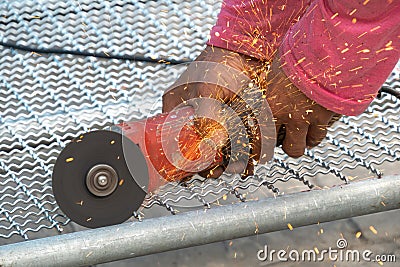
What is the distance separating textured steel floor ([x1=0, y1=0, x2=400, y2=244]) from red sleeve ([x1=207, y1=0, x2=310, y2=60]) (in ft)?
1.27

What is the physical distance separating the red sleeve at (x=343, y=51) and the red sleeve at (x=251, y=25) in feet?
0.62

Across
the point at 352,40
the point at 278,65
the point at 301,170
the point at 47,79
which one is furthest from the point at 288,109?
the point at 47,79

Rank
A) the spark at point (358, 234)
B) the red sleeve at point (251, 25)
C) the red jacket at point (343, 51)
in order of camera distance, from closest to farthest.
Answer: the red jacket at point (343, 51) < the red sleeve at point (251, 25) < the spark at point (358, 234)

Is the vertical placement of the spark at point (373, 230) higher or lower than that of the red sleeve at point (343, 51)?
lower

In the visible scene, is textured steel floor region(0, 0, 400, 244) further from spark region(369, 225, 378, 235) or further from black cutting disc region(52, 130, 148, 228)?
black cutting disc region(52, 130, 148, 228)

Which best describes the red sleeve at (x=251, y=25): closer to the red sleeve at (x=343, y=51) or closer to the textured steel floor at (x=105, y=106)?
the red sleeve at (x=343, y=51)

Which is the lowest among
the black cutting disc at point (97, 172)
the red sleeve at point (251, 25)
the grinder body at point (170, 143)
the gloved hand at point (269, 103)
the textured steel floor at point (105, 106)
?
the textured steel floor at point (105, 106)

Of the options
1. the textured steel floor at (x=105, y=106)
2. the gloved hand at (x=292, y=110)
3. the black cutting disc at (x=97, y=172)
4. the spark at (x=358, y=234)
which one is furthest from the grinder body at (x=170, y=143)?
the spark at (x=358, y=234)

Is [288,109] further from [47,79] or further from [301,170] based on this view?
[47,79]

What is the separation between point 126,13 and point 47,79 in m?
0.39

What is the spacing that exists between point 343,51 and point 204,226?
0.49 m

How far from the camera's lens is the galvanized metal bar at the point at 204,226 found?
134 cm

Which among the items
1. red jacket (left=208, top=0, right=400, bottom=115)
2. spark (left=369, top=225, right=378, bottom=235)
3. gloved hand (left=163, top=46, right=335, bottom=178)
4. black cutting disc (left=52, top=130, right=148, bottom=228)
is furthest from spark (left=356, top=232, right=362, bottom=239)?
black cutting disc (left=52, top=130, right=148, bottom=228)

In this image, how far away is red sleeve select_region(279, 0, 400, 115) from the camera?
3.75 ft
